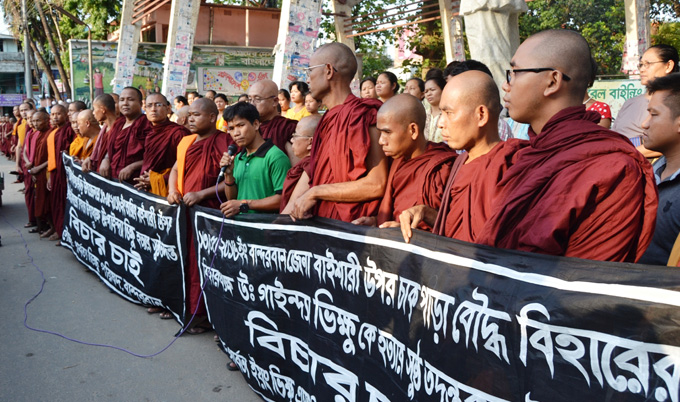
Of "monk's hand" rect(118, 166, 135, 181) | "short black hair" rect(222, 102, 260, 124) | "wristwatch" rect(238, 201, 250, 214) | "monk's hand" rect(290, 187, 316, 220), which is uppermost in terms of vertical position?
"short black hair" rect(222, 102, 260, 124)

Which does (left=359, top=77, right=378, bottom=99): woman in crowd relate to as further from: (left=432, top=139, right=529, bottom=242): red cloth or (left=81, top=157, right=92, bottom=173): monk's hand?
(left=432, top=139, right=529, bottom=242): red cloth

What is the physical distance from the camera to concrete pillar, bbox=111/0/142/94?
1550cm

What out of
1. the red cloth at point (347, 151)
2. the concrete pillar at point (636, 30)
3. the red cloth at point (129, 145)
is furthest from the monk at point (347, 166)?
the concrete pillar at point (636, 30)

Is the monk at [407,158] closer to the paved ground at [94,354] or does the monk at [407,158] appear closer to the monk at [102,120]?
the paved ground at [94,354]

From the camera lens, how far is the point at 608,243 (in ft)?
6.11

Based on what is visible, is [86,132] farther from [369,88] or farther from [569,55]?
[569,55]

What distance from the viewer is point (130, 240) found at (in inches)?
212

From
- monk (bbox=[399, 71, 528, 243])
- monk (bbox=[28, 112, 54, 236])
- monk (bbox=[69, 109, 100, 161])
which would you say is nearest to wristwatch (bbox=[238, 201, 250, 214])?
monk (bbox=[399, 71, 528, 243])

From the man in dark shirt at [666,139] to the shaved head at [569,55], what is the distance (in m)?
0.66

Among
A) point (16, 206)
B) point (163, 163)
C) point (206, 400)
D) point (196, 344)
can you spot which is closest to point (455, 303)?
point (206, 400)

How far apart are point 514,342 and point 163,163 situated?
470 cm

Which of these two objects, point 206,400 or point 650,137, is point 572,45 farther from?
point 206,400

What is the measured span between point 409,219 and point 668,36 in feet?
52.5

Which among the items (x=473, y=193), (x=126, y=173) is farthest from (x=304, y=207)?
A: (x=126, y=173)
